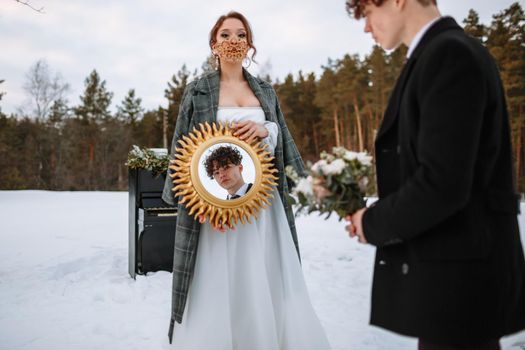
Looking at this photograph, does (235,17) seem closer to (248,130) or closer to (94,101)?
(248,130)

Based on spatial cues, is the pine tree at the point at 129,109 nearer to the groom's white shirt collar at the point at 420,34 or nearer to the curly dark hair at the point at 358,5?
the curly dark hair at the point at 358,5

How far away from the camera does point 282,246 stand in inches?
109

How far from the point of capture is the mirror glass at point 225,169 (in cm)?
234

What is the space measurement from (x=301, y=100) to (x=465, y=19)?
14.8m

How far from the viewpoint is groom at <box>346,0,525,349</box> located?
1079mm

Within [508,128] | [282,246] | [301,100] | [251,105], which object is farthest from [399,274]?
[301,100]

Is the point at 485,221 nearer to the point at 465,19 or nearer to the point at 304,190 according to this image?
the point at 304,190

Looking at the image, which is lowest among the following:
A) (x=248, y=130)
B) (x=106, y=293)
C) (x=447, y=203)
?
(x=106, y=293)

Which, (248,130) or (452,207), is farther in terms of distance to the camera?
(248,130)

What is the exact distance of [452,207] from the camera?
1102 mm

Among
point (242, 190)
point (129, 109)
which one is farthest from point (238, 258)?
point (129, 109)

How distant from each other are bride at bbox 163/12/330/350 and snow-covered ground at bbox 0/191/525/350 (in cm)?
70

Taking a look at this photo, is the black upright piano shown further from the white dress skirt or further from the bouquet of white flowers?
the bouquet of white flowers

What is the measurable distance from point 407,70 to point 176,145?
66.2 inches
